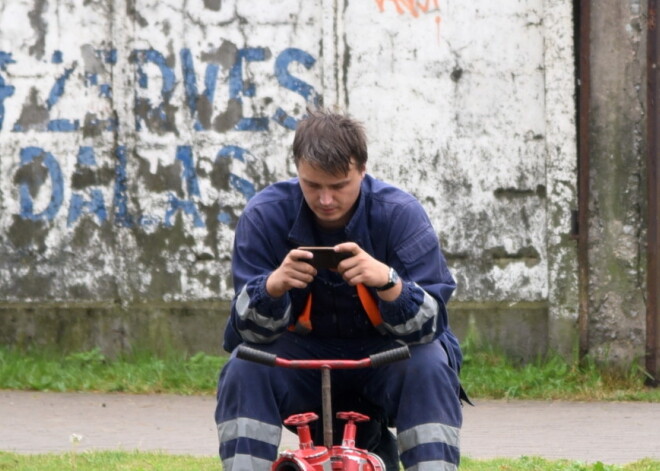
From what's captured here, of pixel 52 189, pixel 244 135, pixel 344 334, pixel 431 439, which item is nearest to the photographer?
pixel 431 439

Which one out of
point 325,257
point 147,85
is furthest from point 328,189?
point 147,85

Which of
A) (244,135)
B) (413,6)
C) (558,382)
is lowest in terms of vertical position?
(558,382)

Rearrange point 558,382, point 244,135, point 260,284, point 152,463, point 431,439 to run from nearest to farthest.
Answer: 1. point 431,439
2. point 260,284
3. point 152,463
4. point 558,382
5. point 244,135

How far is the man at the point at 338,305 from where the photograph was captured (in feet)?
14.0

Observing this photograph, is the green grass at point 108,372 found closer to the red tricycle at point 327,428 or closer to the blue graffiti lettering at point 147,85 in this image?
the blue graffiti lettering at point 147,85

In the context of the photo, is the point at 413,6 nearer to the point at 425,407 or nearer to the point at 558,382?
the point at 558,382

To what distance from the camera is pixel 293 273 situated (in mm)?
4199

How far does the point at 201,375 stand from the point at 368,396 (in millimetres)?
4135

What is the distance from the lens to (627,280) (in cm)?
821

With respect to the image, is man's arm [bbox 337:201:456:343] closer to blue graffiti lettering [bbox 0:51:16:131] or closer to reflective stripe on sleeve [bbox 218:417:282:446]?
reflective stripe on sleeve [bbox 218:417:282:446]

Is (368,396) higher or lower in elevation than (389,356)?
lower

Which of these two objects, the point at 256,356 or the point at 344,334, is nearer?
the point at 256,356

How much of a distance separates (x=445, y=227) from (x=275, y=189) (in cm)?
405

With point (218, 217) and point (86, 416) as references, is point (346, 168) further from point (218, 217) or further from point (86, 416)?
point (218, 217)
